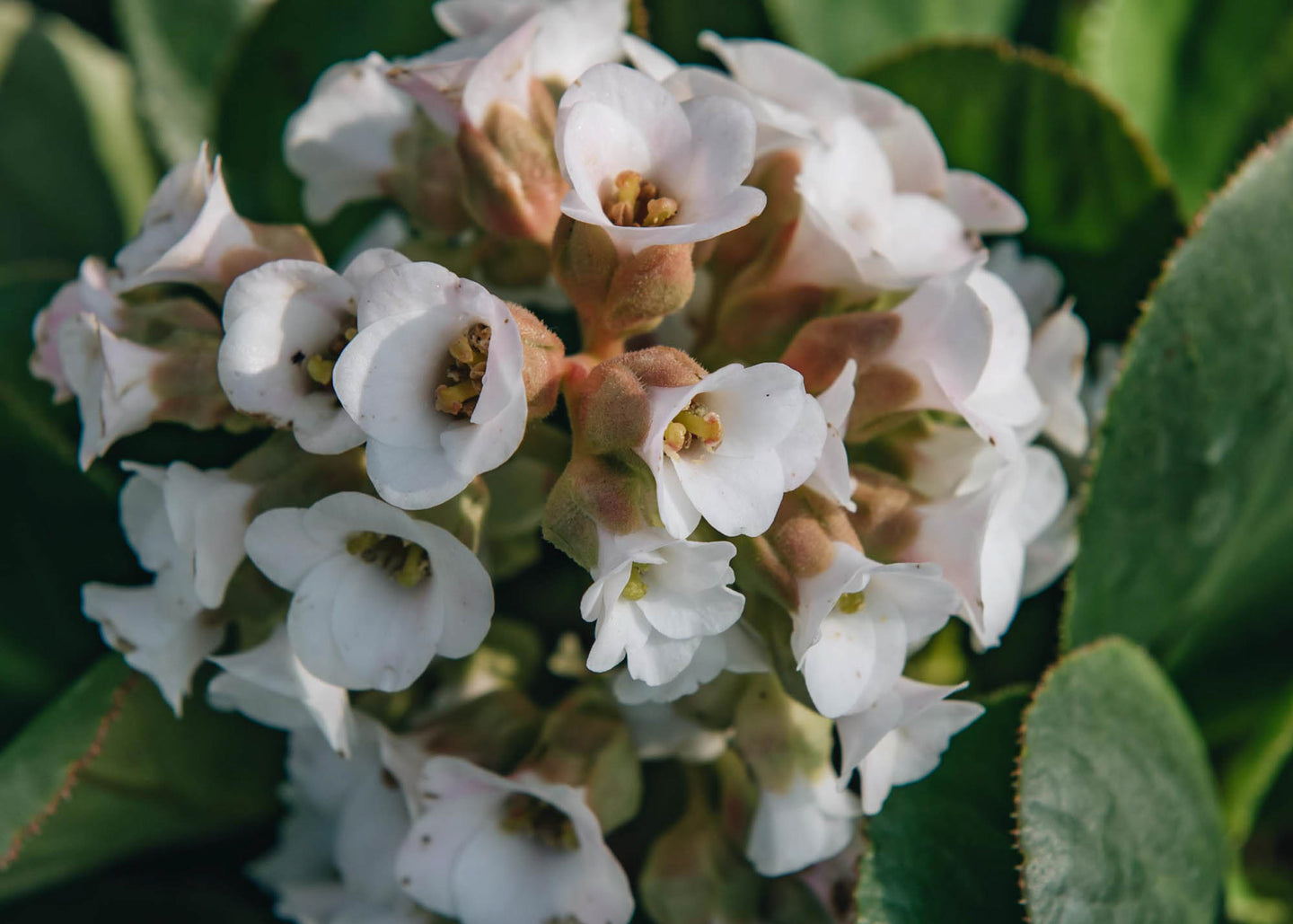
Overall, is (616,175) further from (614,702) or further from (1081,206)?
(1081,206)

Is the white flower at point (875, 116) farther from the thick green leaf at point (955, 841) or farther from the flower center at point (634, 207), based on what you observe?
the thick green leaf at point (955, 841)

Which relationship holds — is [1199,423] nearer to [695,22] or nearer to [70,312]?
[695,22]

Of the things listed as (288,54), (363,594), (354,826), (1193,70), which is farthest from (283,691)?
(1193,70)

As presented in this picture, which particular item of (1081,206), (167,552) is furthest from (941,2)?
(167,552)

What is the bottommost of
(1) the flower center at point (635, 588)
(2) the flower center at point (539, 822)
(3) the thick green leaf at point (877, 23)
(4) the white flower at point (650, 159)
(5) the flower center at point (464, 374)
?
(2) the flower center at point (539, 822)

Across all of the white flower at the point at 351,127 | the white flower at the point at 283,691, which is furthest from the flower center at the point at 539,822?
the white flower at the point at 351,127
